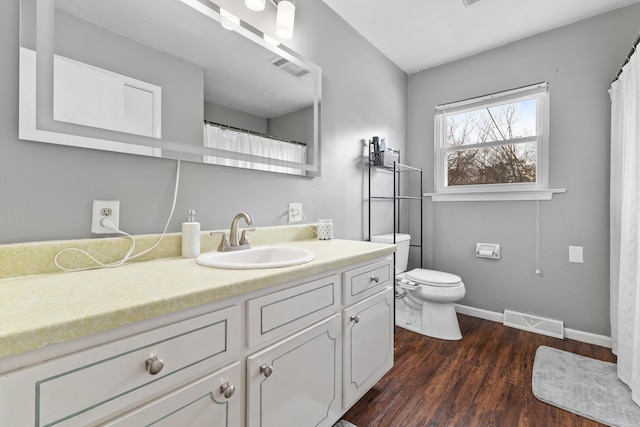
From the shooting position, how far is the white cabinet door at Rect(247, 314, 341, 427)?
863 millimetres

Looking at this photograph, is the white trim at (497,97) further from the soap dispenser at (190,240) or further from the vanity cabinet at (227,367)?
the soap dispenser at (190,240)

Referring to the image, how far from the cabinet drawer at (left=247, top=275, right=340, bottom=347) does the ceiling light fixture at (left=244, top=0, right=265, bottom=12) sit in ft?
4.50

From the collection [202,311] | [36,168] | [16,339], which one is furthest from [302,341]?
[36,168]

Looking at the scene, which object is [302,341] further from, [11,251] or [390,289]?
[11,251]

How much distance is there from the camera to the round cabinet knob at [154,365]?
0.62 meters

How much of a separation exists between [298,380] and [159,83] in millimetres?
1265

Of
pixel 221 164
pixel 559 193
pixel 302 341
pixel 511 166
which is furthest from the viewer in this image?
pixel 511 166

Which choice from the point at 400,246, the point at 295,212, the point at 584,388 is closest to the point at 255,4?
the point at 295,212

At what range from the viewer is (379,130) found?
101 inches

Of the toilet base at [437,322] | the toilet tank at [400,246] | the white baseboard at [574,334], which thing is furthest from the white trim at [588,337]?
the toilet tank at [400,246]

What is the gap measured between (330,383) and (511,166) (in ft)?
7.75

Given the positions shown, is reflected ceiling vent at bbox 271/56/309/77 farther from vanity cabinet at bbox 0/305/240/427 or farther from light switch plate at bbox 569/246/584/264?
light switch plate at bbox 569/246/584/264

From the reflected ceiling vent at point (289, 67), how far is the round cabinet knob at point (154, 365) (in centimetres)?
152

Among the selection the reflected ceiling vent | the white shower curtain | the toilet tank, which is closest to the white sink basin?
the reflected ceiling vent
